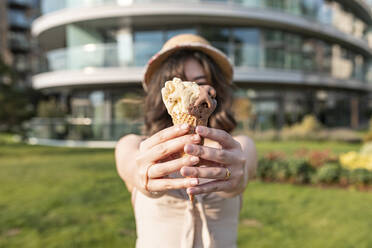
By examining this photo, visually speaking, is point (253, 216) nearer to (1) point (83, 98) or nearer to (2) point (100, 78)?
(2) point (100, 78)

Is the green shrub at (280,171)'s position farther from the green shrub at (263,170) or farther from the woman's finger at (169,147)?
the woman's finger at (169,147)

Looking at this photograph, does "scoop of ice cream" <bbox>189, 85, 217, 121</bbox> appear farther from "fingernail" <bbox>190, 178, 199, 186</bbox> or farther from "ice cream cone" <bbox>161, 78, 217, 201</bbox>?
"fingernail" <bbox>190, 178, 199, 186</bbox>

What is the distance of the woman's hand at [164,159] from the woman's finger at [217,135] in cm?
3

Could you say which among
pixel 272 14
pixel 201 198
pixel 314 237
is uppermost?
pixel 272 14

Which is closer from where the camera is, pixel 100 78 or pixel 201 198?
pixel 201 198

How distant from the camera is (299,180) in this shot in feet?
25.6

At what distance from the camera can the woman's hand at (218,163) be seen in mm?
1192

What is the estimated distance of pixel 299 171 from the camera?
7.89 m

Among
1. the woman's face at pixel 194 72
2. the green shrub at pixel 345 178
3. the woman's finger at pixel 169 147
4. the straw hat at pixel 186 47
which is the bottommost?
the green shrub at pixel 345 178

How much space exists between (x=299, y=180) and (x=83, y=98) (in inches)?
647

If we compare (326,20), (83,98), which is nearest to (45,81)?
(83,98)

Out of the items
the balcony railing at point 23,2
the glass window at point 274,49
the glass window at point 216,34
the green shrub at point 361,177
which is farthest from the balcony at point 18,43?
the green shrub at point 361,177

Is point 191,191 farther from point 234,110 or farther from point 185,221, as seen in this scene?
point 234,110

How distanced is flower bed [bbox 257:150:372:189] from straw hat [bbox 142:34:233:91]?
6579mm
